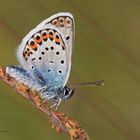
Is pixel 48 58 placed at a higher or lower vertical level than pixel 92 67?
higher

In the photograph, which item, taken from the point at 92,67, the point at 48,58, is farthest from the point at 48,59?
the point at 92,67

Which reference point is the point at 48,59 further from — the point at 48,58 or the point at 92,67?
the point at 92,67

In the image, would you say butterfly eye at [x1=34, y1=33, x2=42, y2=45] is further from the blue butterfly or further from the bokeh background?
the bokeh background

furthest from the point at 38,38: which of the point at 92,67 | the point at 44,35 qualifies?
the point at 92,67

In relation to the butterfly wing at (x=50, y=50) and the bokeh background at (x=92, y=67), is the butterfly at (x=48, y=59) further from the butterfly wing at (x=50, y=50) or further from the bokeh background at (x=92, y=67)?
the bokeh background at (x=92, y=67)

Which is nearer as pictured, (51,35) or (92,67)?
(51,35)

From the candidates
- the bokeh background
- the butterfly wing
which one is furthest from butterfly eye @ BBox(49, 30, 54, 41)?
the bokeh background

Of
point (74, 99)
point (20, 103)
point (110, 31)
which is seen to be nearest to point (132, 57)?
point (110, 31)
